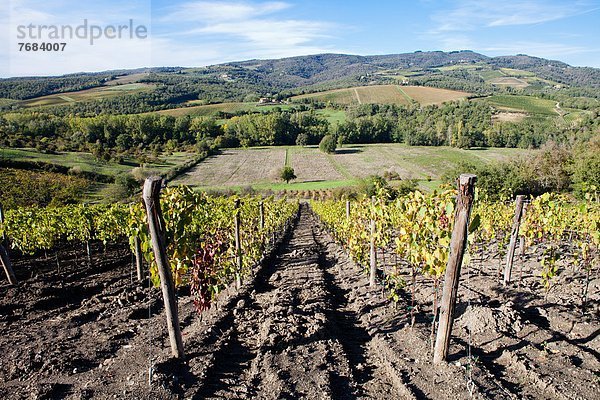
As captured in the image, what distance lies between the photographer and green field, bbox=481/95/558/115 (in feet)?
309

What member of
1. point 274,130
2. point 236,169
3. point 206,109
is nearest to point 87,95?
point 206,109

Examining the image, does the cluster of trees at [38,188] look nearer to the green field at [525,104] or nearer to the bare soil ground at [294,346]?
the bare soil ground at [294,346]

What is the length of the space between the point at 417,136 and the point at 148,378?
276 feet

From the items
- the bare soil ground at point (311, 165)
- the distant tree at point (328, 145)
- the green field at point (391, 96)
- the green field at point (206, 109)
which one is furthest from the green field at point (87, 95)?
the distant tree at point (328, 145)

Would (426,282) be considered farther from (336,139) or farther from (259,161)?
(336,139)

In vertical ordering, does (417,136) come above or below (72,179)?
above

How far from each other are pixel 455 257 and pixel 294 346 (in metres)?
3.06

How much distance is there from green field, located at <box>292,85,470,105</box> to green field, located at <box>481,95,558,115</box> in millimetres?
9512

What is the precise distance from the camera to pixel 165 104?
111312mm

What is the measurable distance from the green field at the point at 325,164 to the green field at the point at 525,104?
32472 millimetres

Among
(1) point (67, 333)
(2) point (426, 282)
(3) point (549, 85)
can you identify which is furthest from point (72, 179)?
(3) point (549, 85)

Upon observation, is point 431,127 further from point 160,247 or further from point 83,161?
point 160,247

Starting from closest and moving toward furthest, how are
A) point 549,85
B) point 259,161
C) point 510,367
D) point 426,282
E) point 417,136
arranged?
point 510,367 → point 426,282 → point 259,161 → point 417,136 → point 549,85

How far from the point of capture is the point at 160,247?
4.80m
